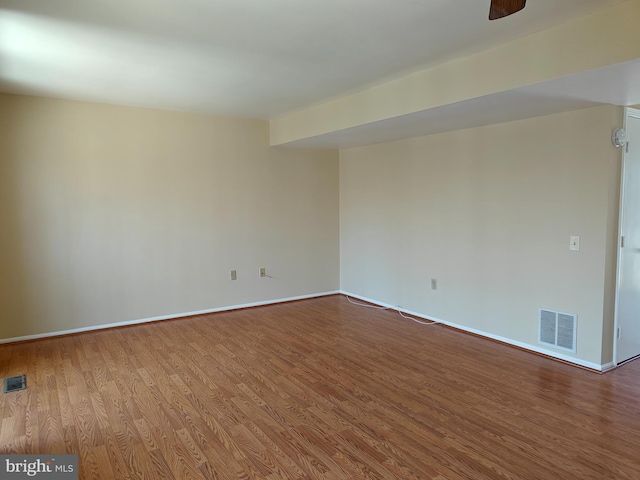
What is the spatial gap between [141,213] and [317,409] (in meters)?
3.07

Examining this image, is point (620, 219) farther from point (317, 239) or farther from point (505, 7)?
point (317, 239)

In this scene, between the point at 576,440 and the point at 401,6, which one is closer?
the point at 401,6

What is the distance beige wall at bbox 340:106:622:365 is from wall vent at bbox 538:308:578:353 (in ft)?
0.18

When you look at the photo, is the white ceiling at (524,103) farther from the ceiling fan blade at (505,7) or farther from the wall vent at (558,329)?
the wall vent at (558,329)

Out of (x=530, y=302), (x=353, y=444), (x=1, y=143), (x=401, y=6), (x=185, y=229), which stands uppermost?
(x=401, y=6)

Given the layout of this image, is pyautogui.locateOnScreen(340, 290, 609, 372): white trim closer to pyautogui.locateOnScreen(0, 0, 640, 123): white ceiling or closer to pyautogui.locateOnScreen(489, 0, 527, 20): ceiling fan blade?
pyautogui.locateOnScreen(0, 0, 640, 123): white ceiling

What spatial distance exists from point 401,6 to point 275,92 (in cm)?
195

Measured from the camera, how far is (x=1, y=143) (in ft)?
12.9

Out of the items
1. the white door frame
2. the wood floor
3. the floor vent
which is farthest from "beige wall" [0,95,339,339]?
the white door frame

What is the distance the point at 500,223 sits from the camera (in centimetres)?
403

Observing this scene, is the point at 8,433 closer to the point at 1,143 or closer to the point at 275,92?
the point at 1,143

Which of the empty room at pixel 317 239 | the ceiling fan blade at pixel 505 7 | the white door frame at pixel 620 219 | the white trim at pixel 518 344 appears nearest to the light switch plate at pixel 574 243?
the empty room at pixel 317 239

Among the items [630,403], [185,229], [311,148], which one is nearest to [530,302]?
[630,403]

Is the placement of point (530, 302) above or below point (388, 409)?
above
